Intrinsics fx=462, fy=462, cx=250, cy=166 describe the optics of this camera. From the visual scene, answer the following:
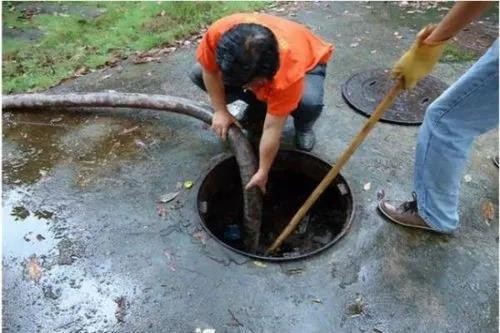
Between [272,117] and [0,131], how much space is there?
101 inches

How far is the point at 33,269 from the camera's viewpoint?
291 cm

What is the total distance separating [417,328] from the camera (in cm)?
267

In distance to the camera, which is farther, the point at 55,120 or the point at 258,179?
the point at 55,120

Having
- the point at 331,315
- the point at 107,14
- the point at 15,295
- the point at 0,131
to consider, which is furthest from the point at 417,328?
the point at 107,14

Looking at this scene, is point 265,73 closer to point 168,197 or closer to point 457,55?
point 168,197

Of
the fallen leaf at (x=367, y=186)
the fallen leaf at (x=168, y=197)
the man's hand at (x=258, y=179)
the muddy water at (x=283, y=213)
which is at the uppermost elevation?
the man's hand at (x=258, y=179)

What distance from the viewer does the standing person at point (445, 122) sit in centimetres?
226

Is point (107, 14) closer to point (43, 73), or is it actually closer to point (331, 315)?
point (43, 73)

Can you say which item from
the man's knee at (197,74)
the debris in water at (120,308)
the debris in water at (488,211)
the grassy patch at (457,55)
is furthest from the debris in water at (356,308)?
the grassy patch at (457,55)

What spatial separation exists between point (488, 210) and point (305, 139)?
4.70ft

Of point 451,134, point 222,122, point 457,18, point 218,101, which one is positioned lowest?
point 222,122

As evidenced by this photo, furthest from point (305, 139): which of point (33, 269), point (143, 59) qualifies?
point (143, 59)

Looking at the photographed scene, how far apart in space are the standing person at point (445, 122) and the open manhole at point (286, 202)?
1.91 feet

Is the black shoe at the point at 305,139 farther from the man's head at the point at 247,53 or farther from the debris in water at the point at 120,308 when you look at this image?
the debris in water at the point at 120,308
